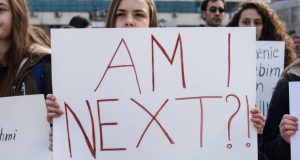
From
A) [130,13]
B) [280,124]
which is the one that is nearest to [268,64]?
[130,13]

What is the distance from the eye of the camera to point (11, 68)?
7.28 feet

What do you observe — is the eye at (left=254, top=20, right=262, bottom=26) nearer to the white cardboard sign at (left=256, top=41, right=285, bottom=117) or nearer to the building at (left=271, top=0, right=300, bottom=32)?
the white cardboard sign at (left=256, top=41, right=285, bottom=117)

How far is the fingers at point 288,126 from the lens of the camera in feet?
6.59

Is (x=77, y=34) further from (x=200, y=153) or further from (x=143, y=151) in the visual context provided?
(x=200, y=153)

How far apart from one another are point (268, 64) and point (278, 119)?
1.40 m

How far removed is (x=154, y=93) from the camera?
2.07m

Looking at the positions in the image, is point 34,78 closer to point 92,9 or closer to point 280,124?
point 280,124

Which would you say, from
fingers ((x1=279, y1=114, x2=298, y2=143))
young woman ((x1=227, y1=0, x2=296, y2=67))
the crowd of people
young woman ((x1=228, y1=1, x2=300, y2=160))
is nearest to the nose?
the crowd of people

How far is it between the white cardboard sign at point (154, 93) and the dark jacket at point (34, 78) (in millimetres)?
148

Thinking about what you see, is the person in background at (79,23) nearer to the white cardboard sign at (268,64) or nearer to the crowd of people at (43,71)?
the white cardboard sign at (268,64)

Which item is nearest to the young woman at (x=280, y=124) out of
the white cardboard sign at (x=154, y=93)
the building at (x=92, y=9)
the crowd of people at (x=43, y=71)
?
the crowd of people at (x=43, y=71)

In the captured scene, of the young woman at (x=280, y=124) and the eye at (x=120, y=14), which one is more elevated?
the eye at (x=120, y=14)

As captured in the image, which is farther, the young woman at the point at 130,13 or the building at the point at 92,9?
the building at the point at 92,9

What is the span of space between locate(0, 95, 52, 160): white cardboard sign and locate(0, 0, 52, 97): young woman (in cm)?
9
